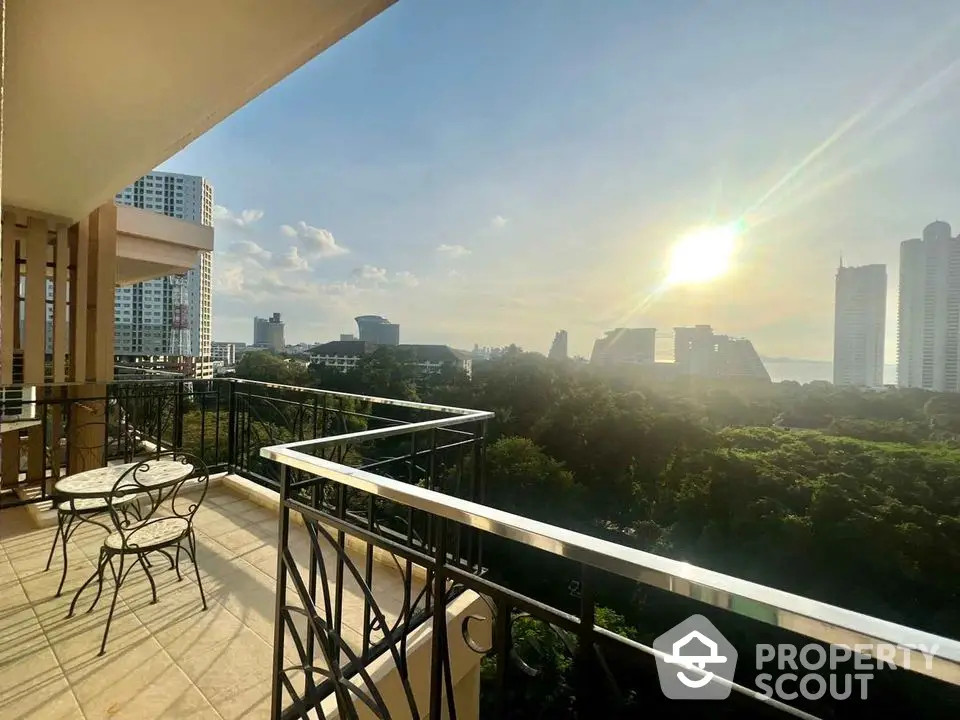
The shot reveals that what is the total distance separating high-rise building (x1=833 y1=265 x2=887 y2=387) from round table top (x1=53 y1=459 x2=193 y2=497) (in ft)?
62.3

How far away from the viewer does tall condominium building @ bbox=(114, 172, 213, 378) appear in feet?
32.4

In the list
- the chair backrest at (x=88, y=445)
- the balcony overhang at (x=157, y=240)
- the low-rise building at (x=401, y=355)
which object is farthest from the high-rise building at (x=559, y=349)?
the chair backrest at (x=88, y=445)

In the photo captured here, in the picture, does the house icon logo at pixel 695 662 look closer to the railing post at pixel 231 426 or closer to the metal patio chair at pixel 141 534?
the metal patio chair at pixel 141 534

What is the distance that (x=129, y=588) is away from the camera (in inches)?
93.5

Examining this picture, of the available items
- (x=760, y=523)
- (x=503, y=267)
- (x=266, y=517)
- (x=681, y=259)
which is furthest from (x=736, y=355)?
(x=266, y=517)

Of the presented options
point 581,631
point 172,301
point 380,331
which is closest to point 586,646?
point 581,631

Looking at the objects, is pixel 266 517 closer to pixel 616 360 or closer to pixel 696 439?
pixel 696 439

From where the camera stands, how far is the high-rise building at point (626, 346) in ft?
74.5

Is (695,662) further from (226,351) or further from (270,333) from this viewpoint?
(270,333)

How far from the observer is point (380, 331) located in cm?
2886

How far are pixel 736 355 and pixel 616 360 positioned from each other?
19.4 ft

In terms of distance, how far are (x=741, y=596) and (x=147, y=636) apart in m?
2.46

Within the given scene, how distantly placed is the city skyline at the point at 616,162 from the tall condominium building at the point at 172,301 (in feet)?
4.80

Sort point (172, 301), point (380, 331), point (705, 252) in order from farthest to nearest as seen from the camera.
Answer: point (380, 331) → point (705, 252) → point (172, 301)
